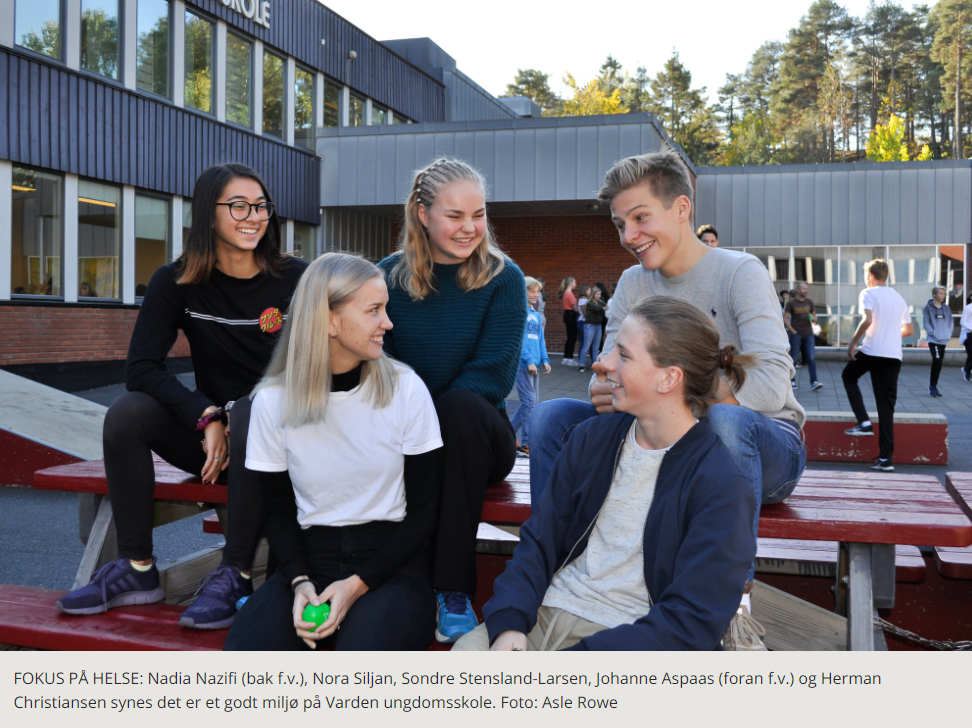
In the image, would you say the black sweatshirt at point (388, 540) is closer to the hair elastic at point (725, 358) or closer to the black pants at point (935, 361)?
the hair elastic at point (725, 358)

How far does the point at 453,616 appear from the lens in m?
2.66

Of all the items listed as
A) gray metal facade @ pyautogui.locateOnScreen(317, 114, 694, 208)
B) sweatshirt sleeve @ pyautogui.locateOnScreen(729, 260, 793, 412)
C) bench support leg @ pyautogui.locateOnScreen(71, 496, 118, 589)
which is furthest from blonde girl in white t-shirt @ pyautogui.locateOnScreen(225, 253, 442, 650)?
gray metal facade @ pyautogui.locateOnScreen(317, 114, 694, 208)

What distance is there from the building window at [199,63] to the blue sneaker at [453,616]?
1662 centimetres

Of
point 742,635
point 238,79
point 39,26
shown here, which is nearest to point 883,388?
point 742,635

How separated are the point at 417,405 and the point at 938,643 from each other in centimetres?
212

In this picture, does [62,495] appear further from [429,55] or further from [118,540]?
[429,55]

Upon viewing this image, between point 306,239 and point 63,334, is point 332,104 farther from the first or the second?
point 63,334

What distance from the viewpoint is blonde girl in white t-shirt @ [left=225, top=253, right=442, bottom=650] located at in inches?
106

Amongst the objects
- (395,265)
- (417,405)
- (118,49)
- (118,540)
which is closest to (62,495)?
(118,540)

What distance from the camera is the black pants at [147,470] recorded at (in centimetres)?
292

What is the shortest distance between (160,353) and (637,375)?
1902mm

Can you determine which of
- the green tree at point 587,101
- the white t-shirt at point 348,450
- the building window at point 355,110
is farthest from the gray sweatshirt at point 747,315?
the green tree at point 587,101

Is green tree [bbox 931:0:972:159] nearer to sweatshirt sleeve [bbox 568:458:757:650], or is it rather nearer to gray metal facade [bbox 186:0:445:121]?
gray metal facade [bbox 186:0:445:121]

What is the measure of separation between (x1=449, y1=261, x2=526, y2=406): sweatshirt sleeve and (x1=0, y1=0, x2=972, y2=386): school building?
1222 centimetres
